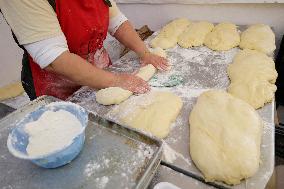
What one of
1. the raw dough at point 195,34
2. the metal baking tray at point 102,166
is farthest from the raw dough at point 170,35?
the metal baking tray at point 102,166

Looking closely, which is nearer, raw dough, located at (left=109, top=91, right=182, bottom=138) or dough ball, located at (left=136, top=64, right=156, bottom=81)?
raw dough, located at (left=109, top=91, right=182, bottom=138)

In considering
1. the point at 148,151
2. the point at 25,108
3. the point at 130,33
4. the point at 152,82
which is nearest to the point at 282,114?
the point at 152,82

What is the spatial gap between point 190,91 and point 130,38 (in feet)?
2.25

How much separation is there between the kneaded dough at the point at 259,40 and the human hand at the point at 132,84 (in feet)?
2.84

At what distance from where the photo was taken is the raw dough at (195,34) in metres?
2.10

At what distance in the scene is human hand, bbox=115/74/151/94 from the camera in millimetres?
1605

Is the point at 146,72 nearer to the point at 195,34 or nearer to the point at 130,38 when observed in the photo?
the point at 130,38

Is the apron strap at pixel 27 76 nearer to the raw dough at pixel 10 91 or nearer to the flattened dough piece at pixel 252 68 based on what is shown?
the flattened dough piece at pixel 252 68

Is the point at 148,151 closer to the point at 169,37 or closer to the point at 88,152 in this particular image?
the point at 88,152

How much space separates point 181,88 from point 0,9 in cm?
108

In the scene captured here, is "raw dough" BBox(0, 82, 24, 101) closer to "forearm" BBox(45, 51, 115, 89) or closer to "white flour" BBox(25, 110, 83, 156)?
"forearm" BBox(45, 51, 115, 89)

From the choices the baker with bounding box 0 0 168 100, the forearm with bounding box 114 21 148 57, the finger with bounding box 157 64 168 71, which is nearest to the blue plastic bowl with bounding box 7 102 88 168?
the baker with bounding box 0 0 168 100

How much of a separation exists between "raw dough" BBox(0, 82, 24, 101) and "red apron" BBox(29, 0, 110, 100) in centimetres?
169

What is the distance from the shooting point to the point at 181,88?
1.63 metres
